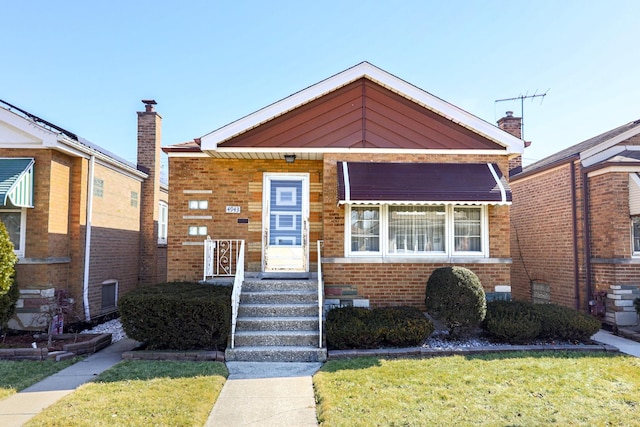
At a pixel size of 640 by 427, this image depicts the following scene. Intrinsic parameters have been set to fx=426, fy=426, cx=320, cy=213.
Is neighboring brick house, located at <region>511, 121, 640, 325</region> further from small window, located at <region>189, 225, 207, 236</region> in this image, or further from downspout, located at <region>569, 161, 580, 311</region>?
small window, located at <region>189, 225, 207, 236</region>

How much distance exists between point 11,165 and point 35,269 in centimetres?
214

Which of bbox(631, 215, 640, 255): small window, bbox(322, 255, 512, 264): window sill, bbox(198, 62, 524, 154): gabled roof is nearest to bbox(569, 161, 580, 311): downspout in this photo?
bbox(631, 215, 640, 255): small window

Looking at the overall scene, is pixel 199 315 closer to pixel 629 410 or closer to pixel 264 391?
pixel 264 391

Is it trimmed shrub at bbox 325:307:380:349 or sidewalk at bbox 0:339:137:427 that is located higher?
Answer: trimmed shrub at bbox 325:307:380:349

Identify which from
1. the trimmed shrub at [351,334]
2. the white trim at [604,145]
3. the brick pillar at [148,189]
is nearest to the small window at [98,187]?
the brick pillar at [148,189]

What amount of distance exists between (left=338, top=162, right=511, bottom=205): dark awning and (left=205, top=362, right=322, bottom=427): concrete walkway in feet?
11.0

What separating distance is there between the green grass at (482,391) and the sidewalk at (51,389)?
3243 millimetres

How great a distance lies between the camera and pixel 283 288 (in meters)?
8.58

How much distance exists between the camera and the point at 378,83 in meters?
9.18

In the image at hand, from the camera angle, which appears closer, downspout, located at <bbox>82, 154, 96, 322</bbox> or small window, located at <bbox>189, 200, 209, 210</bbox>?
small window, located at <bbox>189, 200, 209, 210</bbox>

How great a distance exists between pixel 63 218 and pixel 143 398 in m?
5.93

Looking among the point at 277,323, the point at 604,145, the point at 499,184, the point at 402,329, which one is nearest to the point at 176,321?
the point at 277,323

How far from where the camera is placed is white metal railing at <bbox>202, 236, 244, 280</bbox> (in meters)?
9.34

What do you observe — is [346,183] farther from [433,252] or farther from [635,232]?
[635,232]
